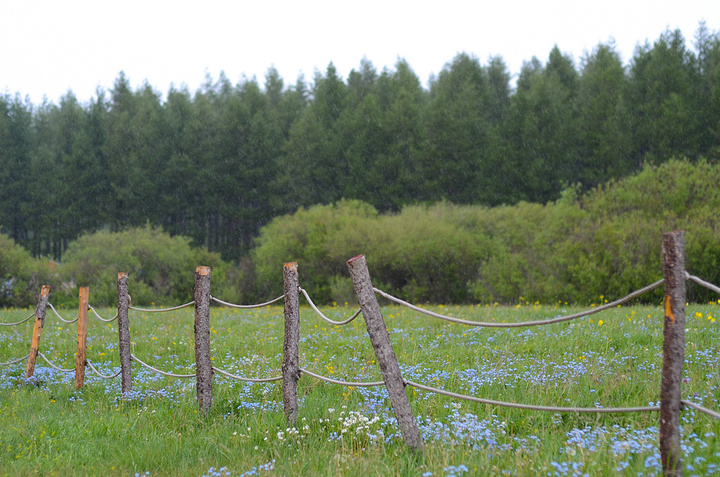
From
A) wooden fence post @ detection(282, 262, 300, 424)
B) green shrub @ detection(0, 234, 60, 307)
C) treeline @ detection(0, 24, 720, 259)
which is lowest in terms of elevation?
green shrub @ detection(0, 234, 60, 307)

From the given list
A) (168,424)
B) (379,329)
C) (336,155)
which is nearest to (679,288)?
(379,329)

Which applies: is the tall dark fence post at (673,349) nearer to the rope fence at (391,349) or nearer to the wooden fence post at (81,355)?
the rope fence at (391,349)

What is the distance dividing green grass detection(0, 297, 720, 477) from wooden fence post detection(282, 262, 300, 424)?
6.3 inches

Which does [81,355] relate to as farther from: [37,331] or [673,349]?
[673,349]

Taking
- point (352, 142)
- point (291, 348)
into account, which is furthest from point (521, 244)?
point (352, 142)

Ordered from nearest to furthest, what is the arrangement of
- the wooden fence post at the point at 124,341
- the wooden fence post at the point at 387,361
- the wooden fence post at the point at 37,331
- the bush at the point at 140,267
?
1. the wooden fence post at the point at 387,361
2. the wooden fence post at the point at 124,341
3. the wooden fence post at the point at 37,331
4. the bush at the point at 140,267

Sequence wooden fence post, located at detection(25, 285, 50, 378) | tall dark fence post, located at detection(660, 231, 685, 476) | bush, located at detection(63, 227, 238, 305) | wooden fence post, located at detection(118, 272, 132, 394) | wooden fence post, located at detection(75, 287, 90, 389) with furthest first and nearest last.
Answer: bush, located at detection(63, 227, 238, 305) → wooden fence post, located at detection(25, 285, 50, 378) → wooden fence post, located at detection(75, 287, 90, 389) → wooden fence post, located at detection(118, 272, 132, 394) → tall dark fence post, located at detection(660, 231, 685, 476)

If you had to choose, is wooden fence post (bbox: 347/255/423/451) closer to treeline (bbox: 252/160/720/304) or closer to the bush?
treeline (bbox: 252/160/720/304)

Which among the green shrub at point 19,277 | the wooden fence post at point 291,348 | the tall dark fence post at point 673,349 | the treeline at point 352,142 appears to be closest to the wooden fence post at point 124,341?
the wooden fence post at point 291,348

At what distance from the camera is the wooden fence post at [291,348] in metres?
4.82

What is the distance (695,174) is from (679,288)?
2006cm

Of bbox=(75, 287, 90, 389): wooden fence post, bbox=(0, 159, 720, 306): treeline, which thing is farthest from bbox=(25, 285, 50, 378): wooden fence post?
bbox=(0, 159, 720, 306): treeline

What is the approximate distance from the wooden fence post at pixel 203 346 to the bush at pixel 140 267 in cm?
2496

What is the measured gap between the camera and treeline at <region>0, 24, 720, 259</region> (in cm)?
4253
